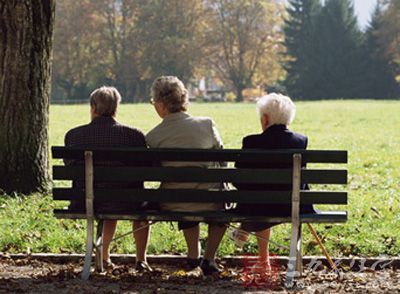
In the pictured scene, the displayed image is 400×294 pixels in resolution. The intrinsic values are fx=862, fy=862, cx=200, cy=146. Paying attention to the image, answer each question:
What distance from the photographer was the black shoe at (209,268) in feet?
18.4

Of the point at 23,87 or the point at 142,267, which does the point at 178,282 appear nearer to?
the point at 142,267

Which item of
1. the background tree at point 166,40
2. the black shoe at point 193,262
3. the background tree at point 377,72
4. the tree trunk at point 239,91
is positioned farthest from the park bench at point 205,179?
the tree trunk at point 239,91

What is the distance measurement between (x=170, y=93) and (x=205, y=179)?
2.10ft

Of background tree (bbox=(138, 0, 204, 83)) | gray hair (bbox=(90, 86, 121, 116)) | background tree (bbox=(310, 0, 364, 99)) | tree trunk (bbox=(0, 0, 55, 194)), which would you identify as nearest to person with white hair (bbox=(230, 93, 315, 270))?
gray hair (bbox=(90, 86, 121, 116))

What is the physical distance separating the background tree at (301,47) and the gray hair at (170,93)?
216 feet

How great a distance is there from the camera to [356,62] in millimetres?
69625

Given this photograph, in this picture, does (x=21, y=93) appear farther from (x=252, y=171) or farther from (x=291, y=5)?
(x=291, y=5)

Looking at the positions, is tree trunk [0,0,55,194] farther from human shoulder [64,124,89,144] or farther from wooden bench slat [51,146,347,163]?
wooden bench slat [51,146,347,163]

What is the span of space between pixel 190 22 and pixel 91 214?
68.3 meters

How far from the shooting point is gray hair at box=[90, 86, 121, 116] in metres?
5.70

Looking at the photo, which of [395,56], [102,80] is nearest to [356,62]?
[395,56]

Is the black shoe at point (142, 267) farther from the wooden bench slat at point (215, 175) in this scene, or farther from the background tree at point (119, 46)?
the background tree at point (119, 46)

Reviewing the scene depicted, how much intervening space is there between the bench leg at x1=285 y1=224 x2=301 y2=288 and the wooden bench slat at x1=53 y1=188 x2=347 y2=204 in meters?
0.19

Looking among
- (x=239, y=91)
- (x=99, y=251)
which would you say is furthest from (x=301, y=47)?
(x=99, y=251)
